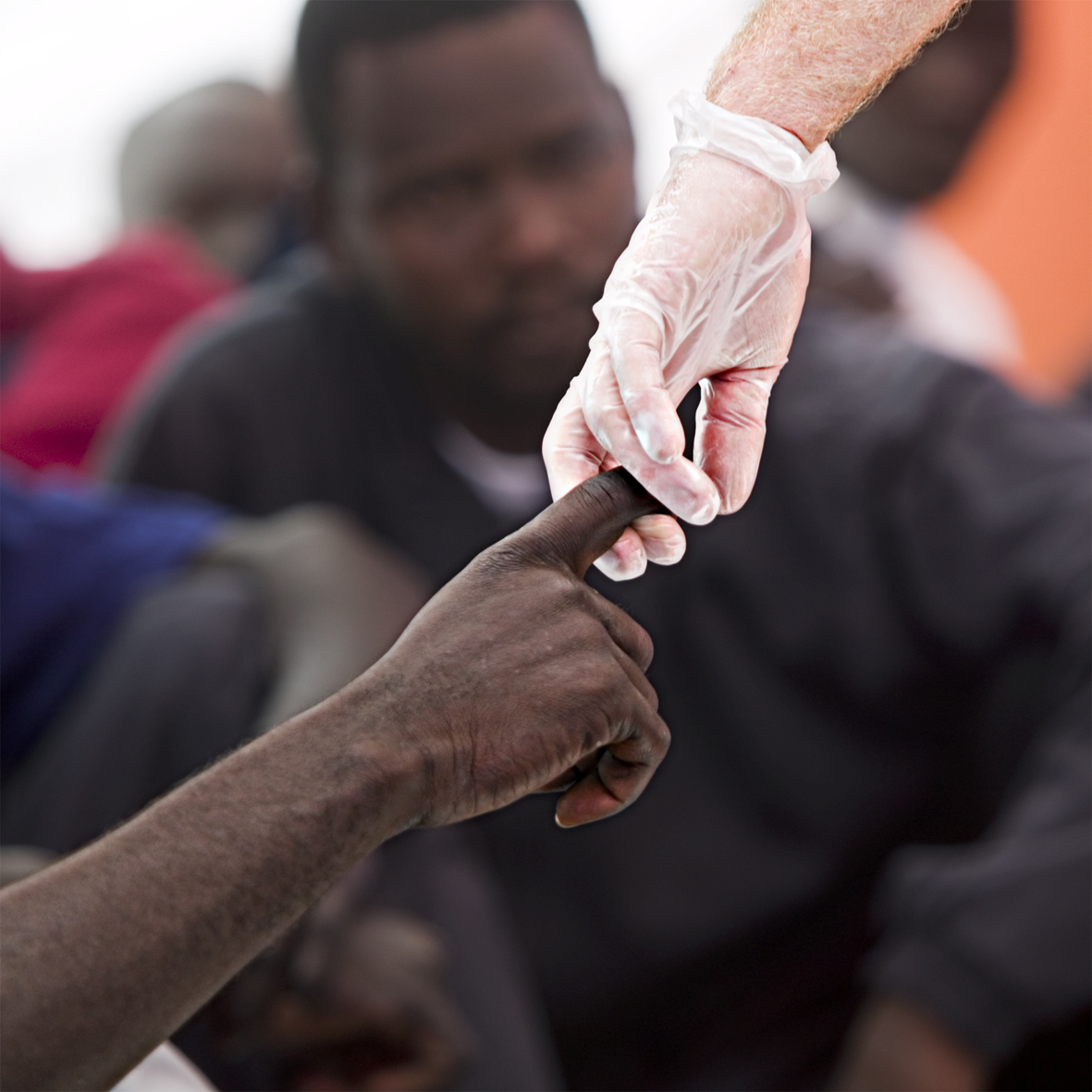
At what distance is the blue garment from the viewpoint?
2.91ft

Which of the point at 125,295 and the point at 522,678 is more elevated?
the point at 522,678

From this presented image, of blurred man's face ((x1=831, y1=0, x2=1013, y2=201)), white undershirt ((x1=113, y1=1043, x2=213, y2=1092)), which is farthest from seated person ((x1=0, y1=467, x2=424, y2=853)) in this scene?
blurred man's face ((x1=831, y1=0, x2=1013, y2=201))

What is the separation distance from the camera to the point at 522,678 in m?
0.47

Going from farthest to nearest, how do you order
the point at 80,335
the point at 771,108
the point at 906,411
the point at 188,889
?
the point at 80,335 → the point at 906,411 → the point at 771,108 → the point at 188,889

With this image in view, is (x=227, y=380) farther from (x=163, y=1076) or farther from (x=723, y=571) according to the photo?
(x=163, y=1076)

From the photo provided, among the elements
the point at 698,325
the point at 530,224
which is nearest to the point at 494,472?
the point at 530,224

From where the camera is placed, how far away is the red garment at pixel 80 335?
4.89 feet

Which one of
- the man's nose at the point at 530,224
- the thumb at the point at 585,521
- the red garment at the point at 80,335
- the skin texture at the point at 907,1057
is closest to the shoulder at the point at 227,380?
the red garment at the point at 80,335

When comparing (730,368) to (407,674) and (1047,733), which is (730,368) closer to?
(407,674)

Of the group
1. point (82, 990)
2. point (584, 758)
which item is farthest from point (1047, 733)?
point (82, 990)

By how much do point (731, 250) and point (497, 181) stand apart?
0.71m

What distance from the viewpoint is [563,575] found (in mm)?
487

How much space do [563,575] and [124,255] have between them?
134 centimetres

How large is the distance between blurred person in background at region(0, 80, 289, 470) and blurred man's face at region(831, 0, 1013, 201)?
936mm
